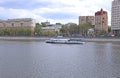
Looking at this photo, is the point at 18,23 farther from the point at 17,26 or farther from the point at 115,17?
the point at 115,17

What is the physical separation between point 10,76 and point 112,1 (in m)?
160

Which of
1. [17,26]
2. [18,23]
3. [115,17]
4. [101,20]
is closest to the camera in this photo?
[115,17]

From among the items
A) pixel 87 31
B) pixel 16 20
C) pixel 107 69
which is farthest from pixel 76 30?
pixel 107 69

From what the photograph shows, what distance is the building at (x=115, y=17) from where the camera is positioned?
171 metres

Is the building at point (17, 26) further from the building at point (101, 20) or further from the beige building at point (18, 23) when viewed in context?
the building at point (101, 20)

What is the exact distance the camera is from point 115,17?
585 feet

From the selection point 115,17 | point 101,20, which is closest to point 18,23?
point 101,20

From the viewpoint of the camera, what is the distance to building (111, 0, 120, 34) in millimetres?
170900

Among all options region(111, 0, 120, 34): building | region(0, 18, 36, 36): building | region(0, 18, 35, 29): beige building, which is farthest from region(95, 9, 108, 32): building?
region(0, 18, 35, 29): beige building

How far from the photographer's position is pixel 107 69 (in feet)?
104

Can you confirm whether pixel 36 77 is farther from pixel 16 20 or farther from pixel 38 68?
pixel 16 20

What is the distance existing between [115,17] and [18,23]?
57.9m

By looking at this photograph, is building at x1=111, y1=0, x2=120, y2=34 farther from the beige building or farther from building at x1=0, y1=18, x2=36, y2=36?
the beige building

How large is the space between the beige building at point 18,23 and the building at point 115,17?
4697 cm
